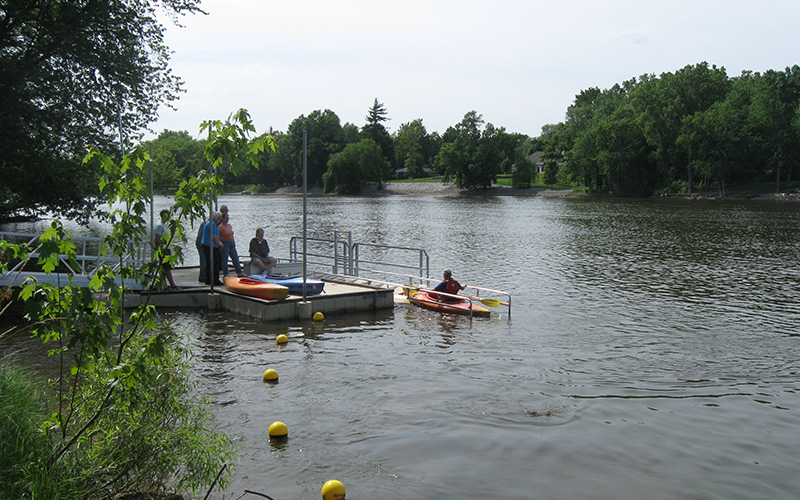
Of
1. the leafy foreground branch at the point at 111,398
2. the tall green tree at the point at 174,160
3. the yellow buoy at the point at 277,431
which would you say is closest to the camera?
the leafy foreground branch at the point at 111,398

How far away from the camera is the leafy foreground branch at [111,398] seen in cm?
470

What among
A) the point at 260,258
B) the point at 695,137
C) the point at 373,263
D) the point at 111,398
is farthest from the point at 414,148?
the point at 111,398

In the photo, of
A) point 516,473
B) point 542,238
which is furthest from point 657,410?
point 542,238

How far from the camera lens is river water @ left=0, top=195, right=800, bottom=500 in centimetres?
713

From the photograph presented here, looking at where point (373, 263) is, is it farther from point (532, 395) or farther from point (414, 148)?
point (414, 148)

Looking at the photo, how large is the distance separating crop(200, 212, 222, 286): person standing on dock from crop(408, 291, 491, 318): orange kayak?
5.25 metres

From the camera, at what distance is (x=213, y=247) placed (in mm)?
15883

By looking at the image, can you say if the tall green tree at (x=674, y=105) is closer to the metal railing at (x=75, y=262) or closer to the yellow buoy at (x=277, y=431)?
the metal railing at (x=75, y=262)

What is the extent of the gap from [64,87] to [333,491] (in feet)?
69.3

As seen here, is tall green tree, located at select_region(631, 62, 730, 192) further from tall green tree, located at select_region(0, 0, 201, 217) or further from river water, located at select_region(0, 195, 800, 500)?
tall green tree, located at select_region(0, 0, 201, 217)

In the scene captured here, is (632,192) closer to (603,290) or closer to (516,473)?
(603,290)

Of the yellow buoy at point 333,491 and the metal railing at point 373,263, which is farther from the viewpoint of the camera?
the metal railing at point 373,263

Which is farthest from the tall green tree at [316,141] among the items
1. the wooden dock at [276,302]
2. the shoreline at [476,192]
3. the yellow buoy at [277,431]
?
the yellow buoy at [277,431]

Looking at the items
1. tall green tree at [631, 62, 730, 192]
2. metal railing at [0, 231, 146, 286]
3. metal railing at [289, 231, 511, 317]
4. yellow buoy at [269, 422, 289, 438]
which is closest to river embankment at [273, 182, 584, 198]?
tall green tree at [631, 62, 730, 192]
